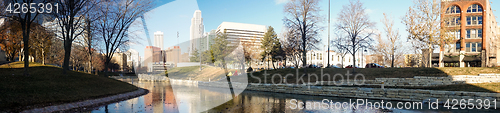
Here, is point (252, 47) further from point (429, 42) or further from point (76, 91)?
point (76, 91)

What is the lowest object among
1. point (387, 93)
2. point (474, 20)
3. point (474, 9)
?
point (387, 93)

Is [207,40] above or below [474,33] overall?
above

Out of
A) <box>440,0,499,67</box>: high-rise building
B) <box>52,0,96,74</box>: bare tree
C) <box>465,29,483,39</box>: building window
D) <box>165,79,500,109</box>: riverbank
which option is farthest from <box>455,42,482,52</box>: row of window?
<box>52,0,96,74</box>: bare tree

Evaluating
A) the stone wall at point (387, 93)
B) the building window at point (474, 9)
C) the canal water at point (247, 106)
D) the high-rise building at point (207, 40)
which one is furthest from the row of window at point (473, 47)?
the high-rise building at point (207, 40)

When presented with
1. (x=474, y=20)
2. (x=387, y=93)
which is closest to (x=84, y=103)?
(x=387, y=93)

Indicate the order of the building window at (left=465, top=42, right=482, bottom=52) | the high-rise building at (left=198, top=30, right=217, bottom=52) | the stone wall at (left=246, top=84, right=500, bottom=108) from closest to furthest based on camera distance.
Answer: the stone wall at (left=246, top=84, right=500, bottom=108) < the building window at (left=465, top=42, right=482, bottom=52) < the high-rise building at (left=198, top=30, right=217, bottom=52)

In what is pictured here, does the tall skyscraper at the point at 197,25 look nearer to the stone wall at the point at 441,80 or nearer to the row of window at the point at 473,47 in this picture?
the stone wall at the point at 441,80

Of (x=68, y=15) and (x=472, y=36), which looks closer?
(x=68, y=15)

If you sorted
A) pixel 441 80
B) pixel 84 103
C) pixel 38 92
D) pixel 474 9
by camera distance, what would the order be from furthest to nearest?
pixel 474 9
pixel 441 80
pixel 84 103
pixel 38 92

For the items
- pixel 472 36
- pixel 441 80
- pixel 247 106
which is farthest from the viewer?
pixel 472 36

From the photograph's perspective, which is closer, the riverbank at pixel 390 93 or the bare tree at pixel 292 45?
the riverbank at pixel 390 93

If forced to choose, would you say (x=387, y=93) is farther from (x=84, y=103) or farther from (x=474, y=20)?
(x=474, y=20)
